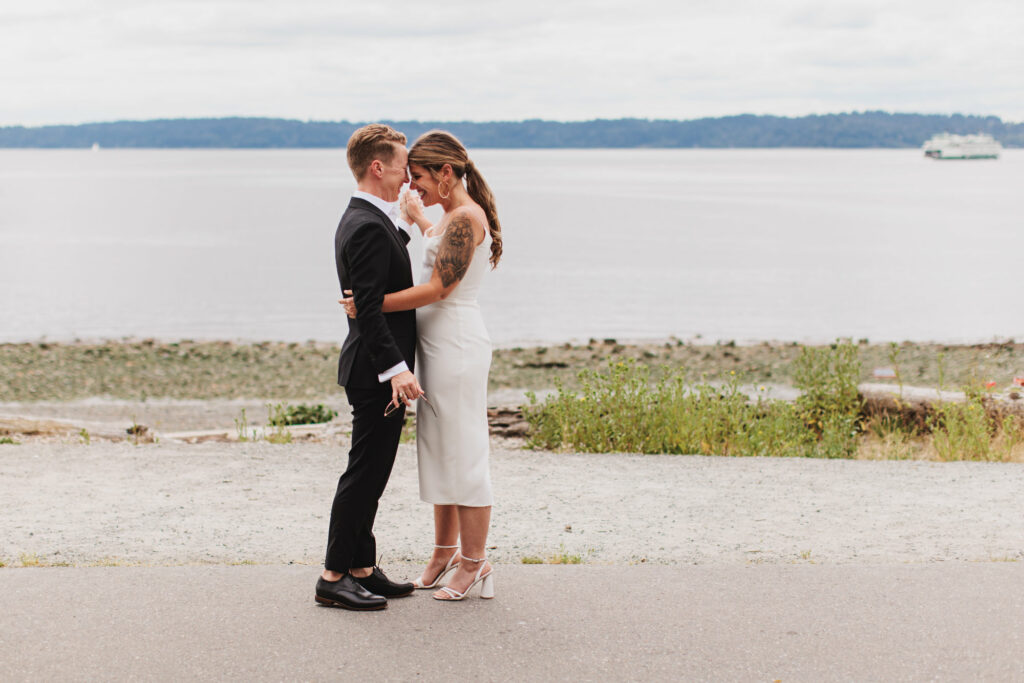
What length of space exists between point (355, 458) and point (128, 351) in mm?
21683

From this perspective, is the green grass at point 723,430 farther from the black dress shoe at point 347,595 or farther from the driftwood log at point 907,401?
the black dress shoe at point 347,595

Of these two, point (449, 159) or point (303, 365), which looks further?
point (303, 365)

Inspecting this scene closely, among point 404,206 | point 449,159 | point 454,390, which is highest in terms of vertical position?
point 449,159

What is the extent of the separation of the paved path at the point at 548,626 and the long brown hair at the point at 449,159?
1789 mm

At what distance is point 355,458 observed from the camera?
4.68 metres

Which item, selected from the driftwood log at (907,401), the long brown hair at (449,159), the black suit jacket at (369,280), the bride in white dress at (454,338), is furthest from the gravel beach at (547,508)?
the driftwood log at (907,401)

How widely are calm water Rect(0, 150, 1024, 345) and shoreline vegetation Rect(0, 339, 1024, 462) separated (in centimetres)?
460

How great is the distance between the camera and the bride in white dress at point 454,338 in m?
4.61

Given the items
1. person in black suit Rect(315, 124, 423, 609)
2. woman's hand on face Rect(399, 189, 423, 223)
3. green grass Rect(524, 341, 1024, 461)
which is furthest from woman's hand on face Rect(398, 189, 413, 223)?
green grass Rect(524, 341, 1024, 461)

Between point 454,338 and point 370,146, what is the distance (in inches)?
37.6

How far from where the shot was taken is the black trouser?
463 cm

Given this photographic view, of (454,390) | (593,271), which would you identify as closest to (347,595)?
(454,390)

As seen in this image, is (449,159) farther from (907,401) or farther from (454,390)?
(907,401)

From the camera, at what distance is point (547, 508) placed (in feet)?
20.7
